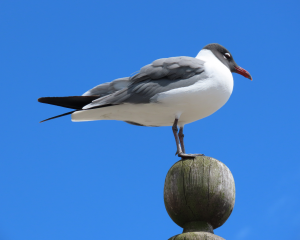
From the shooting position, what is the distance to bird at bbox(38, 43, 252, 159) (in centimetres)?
557

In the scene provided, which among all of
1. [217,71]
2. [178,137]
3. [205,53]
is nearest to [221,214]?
[178,137]

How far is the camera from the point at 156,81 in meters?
5.70

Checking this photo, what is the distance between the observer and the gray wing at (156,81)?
5.61 meters

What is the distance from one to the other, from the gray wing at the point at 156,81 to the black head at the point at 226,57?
90cm

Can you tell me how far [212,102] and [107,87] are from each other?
1.62m

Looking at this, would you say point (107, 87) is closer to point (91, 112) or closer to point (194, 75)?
point (91, 112)

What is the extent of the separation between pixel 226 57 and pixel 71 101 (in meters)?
2.73

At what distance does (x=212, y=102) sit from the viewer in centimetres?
568

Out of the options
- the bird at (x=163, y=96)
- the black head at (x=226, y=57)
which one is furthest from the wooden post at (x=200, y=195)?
the black head at (x=226, y=57)

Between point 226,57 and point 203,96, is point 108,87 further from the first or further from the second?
point 226,57

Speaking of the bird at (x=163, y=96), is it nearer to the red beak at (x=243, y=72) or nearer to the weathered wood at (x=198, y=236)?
the red beak at (x=243, y=72)

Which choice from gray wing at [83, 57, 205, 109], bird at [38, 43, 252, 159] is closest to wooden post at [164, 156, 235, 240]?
bird at [38, 43, 252, 159]

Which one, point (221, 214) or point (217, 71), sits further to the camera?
point (217, 71)

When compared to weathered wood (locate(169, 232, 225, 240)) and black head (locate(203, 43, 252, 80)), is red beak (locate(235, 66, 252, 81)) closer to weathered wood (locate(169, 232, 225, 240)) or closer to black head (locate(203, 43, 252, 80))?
black head (locate(203, 43, 252, 80))
